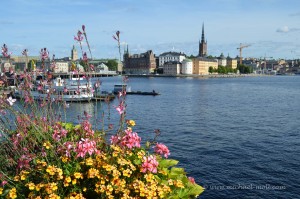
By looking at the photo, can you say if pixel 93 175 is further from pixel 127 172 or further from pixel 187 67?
pixel 187 67

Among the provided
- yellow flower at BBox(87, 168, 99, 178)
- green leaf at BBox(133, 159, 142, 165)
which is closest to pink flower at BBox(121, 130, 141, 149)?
green leaf at BBox(133, 159, 142, 165)

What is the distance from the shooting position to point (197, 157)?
21969 mm

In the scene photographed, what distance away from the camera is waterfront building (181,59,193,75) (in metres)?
189

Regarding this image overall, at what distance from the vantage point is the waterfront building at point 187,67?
619ft

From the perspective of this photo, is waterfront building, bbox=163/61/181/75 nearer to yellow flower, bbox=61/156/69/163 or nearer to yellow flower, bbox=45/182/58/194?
yellow flower, bbox=61/156/69/163

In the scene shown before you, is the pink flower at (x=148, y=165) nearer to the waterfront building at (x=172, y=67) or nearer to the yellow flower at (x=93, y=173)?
the yellow flower at (x=93, y=173)

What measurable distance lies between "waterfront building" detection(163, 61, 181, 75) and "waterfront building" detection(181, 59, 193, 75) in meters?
2.50

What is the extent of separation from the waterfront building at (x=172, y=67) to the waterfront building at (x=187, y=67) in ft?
8.21

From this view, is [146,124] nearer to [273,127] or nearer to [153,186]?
[273,127]

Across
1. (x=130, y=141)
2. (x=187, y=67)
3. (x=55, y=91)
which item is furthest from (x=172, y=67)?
(x=130, y=141)

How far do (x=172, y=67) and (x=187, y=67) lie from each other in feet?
27.8

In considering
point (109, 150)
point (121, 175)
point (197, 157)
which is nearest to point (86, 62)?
point (109, 150)

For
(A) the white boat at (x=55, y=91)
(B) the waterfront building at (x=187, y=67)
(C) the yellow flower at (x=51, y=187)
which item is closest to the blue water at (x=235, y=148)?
(A) the white boat at (x=55, y=91)

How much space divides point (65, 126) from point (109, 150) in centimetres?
147
